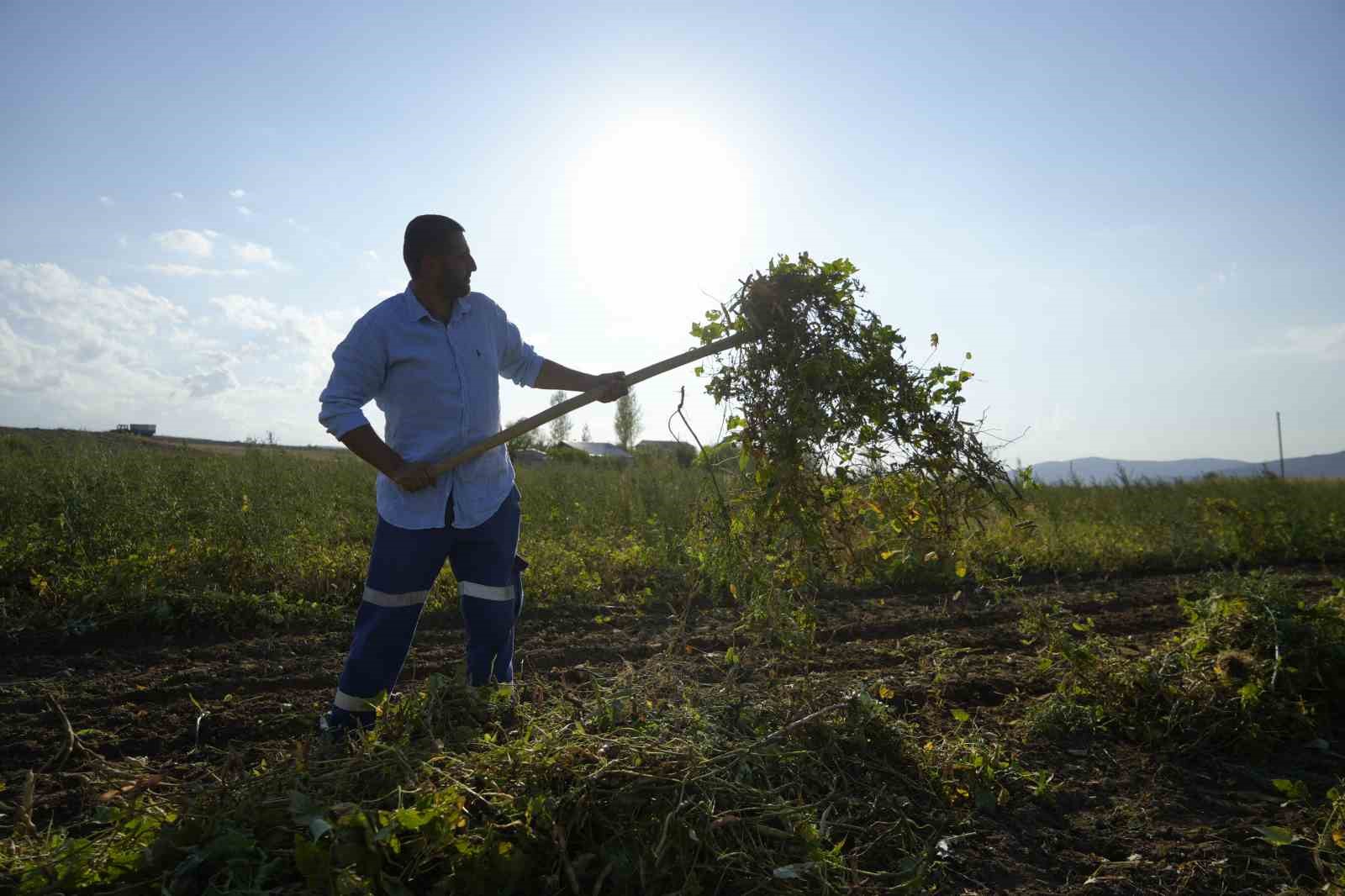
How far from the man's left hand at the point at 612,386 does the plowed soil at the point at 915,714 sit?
4.00 feet

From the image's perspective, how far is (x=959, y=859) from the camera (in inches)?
85.5

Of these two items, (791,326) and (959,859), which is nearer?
(959,859)

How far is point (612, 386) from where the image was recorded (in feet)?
9.89

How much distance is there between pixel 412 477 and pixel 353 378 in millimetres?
411

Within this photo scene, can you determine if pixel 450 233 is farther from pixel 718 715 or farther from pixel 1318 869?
pixel 1318 869

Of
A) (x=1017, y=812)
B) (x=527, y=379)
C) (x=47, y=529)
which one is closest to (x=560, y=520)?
(x=47, y=529)

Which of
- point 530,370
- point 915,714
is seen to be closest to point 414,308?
point 530,370

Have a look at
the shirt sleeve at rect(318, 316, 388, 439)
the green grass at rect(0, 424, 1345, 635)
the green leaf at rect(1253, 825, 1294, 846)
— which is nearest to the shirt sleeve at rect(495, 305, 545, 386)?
the shirt sleeve at rect(318, 316, 388, 439)

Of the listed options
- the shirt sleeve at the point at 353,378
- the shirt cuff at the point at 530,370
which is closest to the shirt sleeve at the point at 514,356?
the shirt cuff at the point at 530,370

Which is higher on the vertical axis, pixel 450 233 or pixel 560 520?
pixel 450 233

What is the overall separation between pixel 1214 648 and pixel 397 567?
11.3 ft

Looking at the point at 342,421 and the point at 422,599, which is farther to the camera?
the point at 422,599

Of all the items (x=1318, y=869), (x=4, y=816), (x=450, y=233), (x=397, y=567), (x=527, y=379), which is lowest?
(x=1318, y=869)

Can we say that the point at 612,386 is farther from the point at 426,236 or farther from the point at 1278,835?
the point at 1278,835
